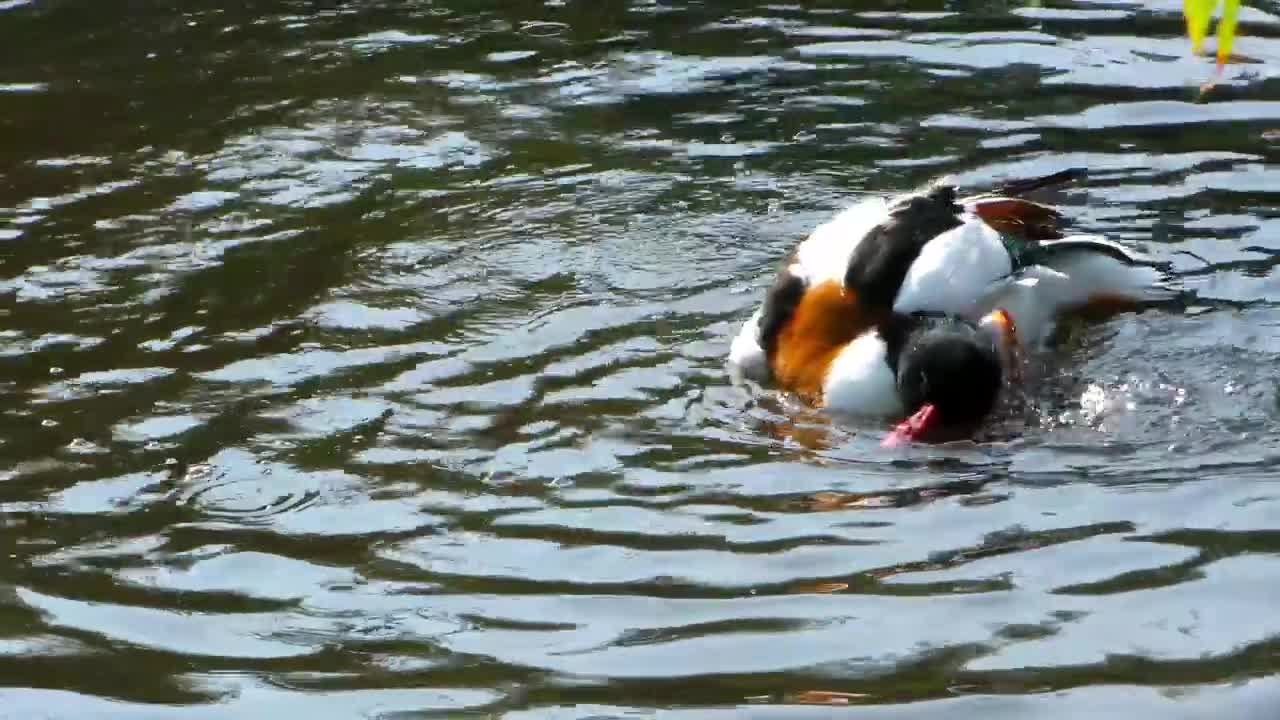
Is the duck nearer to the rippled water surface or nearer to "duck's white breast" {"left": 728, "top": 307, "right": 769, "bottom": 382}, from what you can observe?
"duck's white breast" {"left": 728, "top": 307, "right": 769, "bottom": 382}

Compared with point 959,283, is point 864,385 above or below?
below

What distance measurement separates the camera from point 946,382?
278 inches

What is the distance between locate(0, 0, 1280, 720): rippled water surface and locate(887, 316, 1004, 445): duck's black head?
0.15 m

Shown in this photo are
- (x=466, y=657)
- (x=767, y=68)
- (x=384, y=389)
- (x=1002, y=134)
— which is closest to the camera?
(x=466, y=657)

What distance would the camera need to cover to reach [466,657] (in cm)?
535

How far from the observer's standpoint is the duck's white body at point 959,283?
24.4 ft

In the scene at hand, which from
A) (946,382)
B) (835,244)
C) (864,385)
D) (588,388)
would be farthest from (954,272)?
(588,388)

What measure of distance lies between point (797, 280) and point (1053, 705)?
3363 mm

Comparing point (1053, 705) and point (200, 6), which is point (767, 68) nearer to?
point (200, 6)

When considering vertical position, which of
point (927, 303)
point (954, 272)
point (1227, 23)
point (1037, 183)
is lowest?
point (927, 303)

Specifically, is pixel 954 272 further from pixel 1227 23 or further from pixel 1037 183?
pixel 1227 23

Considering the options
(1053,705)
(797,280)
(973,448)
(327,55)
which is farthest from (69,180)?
(1053,705)

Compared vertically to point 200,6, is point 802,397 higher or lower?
lower

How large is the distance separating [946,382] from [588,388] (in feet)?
4.42
